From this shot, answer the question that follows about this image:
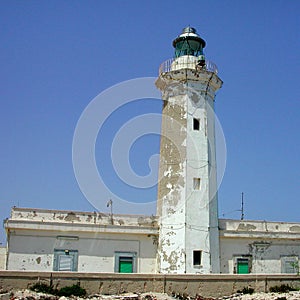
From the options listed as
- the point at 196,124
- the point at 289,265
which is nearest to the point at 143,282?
the point at 196,124

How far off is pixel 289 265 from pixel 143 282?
941 centimetres

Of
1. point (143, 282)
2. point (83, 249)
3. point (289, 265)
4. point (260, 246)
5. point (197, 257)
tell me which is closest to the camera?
point (143, 282)

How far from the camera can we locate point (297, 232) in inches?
864

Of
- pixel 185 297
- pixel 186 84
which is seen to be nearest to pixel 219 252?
pixel 185 297

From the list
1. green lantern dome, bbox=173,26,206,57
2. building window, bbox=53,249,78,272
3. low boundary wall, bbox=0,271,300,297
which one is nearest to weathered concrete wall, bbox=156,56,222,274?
green lantern dome, bbox=173,26,206,57

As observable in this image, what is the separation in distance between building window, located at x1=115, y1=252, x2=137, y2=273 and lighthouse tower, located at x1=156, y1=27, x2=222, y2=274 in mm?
1073

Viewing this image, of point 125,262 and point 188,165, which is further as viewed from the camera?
point 188,165

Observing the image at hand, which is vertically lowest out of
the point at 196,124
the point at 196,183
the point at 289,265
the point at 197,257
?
the point at 289,265

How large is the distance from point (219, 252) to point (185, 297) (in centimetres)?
594

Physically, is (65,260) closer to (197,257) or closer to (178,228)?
(178,228)

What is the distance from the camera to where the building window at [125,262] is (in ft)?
63.2

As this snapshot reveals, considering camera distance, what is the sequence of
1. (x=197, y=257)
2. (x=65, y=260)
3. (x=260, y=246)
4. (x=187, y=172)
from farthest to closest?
(x=260, y=246) → (x=187, y=172) → (x=197, y=257) → (x=65, y=260)

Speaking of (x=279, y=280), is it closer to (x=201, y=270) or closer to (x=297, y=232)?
(x=201, y=270)

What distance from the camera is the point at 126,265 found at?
1936cm
